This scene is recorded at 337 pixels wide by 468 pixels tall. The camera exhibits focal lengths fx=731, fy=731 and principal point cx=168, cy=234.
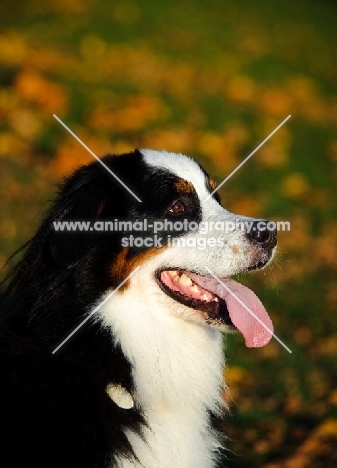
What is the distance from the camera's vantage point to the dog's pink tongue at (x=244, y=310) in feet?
13.1

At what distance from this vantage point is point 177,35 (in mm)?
16344

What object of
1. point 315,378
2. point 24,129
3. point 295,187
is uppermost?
point 24,129

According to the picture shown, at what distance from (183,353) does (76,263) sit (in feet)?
2.48

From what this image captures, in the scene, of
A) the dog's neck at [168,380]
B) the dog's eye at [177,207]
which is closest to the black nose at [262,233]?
the dog's eye at [177,207]

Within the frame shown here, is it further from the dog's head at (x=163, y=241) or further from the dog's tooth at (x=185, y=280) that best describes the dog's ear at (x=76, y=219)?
the dog's tooth at (x=185, y=280)

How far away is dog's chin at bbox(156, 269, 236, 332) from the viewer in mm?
3900

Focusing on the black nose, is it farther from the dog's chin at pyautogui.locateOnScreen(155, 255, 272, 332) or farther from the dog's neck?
the dog's neck


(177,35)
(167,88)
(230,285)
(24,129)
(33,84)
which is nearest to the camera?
(230,285)

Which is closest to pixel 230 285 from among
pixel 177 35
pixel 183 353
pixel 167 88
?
pixel 183 353

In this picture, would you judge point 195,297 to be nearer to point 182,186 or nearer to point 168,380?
point 168,380

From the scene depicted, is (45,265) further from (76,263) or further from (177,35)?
(177,35)

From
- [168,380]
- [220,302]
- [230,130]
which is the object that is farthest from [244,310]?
[230,130]

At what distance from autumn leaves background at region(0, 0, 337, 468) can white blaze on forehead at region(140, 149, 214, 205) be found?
1.30 meters

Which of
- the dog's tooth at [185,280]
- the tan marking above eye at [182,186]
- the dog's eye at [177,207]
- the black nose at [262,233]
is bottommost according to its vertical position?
the black nose at [262,233]
